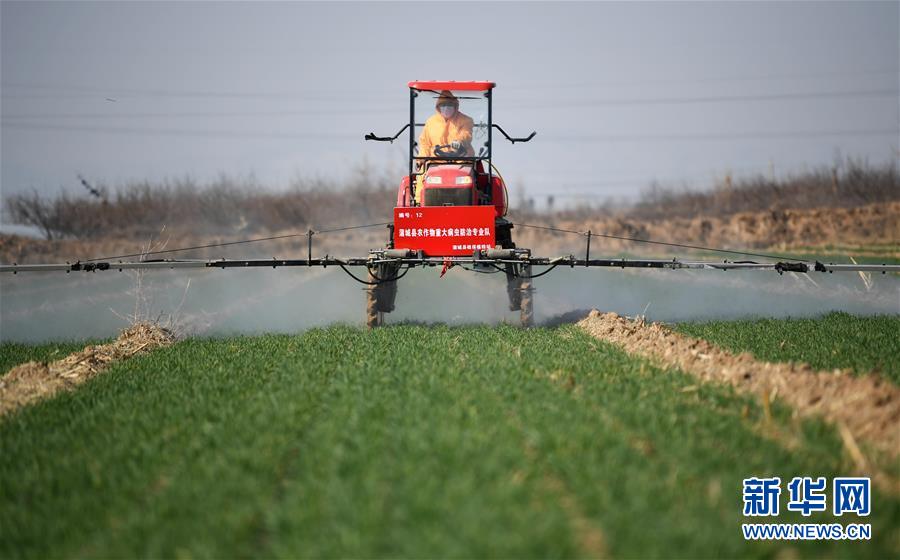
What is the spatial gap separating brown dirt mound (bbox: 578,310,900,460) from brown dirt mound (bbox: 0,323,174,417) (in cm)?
691

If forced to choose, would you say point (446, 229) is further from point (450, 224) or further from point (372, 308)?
point (372, 308)

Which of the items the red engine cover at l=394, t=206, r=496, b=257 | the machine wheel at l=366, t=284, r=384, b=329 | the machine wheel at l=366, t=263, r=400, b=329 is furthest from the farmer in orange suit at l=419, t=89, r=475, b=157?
the machine wheel at l=366, t=284, r=384, b=329

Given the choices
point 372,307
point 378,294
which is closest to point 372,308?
point 372,307

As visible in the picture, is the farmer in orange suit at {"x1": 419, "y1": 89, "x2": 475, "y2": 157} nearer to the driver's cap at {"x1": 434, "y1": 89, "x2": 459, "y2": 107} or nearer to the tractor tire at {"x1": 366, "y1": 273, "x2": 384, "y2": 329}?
the driver's cap at {"x1": 434, "y1": 89, "x2": 459, "y2": 107}

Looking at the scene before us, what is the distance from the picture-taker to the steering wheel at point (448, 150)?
14.3 metres

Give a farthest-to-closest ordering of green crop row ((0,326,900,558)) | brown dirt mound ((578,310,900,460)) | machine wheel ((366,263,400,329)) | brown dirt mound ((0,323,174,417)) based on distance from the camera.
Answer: machine wheel ((366,263,400,329)) < brown dirt mound ((0,323,174,417)) < brown dirt mound ((578,310,900,460)) < green crop row ((0,326,900,558))

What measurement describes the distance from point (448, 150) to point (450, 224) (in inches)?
61.1

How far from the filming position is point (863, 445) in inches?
251

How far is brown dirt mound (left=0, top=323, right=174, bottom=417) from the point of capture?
9.41m

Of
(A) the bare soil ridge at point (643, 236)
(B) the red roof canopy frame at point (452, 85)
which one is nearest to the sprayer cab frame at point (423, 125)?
(B) the red roof canopy frame at point (452, 85)

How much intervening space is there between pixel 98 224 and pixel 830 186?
36.1m

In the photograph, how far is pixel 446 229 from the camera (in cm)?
1342

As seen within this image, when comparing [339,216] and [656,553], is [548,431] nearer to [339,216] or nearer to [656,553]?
[656,553]

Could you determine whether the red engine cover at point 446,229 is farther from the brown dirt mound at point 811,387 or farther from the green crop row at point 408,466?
the green crop row at point 408,466
